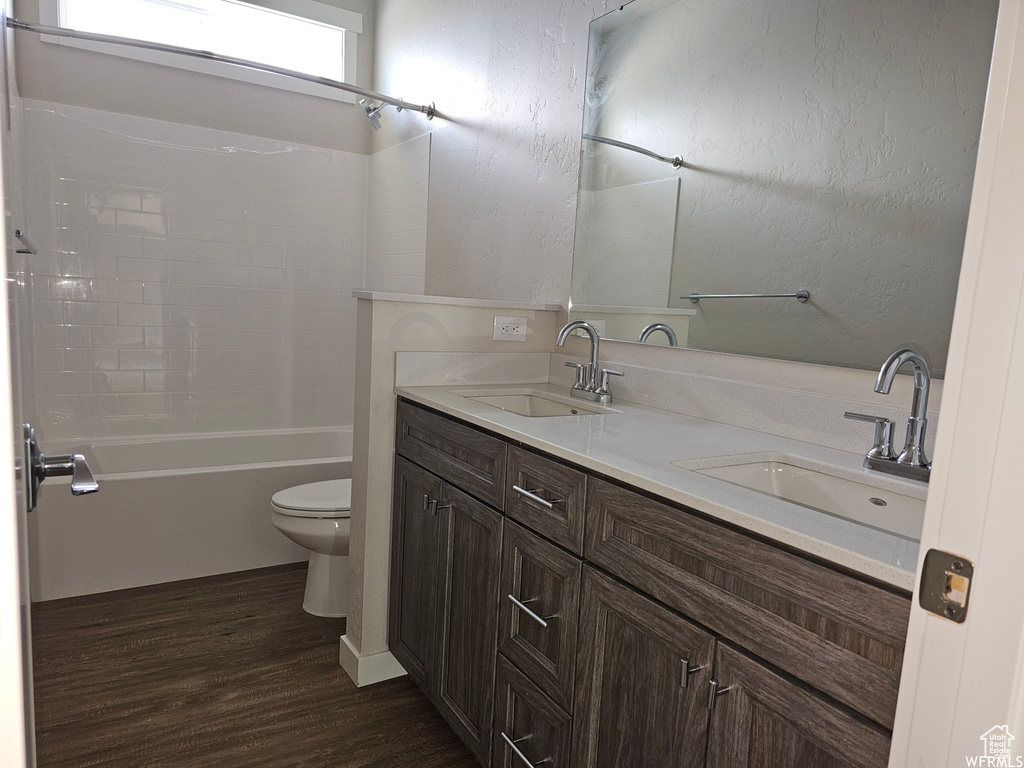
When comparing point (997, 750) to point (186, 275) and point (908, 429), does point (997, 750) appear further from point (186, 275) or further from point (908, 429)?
point (186, 275)

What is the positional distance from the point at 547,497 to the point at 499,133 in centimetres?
A: 170

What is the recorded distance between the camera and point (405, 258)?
131 inches

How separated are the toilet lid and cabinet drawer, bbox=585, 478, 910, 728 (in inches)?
57.5

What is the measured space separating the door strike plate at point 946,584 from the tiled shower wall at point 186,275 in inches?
128

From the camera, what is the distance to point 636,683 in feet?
3.86

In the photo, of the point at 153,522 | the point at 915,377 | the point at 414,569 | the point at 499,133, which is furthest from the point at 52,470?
the point at 499,133

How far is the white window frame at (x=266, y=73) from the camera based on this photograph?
2.98 metres

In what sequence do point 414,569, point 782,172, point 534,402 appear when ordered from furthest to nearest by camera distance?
1. point 534,402
2. point 414,569
3. point 782,172

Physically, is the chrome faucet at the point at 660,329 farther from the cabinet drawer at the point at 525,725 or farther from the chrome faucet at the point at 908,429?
the cabinet drawer at the point at 525,725

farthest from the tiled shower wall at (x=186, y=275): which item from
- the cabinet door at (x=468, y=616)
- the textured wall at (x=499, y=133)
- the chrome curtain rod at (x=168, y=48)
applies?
the cabinet door at (x=468, y=616)

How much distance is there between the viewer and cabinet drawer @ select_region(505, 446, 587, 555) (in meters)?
1.33

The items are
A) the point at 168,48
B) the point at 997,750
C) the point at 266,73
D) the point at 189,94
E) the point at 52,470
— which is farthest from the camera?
the point at 266,73

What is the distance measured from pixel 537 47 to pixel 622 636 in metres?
2.02

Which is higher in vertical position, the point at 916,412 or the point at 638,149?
the point at 638,149
